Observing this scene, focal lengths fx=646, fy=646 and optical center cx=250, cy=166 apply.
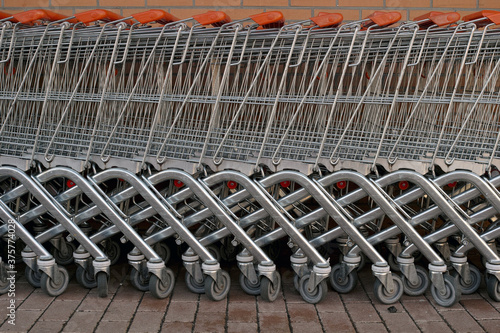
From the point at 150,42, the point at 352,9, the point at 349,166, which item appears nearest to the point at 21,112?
the point at 150,42

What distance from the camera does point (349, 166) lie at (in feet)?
13.0

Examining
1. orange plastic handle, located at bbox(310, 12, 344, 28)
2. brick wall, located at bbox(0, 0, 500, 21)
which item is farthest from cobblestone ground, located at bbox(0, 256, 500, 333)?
brick wall, located at bbox(0, 0, 500, 21)

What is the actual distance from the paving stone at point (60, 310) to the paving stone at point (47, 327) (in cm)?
6

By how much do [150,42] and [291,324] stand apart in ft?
6.47

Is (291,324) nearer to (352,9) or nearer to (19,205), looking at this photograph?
(19,205)

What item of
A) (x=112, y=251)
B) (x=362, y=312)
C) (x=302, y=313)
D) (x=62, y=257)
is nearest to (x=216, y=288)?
(x=302, y=313)

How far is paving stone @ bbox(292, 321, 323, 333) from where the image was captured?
3547 mm

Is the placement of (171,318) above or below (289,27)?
below

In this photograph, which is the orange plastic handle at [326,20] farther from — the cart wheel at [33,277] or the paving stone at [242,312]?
the cart wheel at [33,277]

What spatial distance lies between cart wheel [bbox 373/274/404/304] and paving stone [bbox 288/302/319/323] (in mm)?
405

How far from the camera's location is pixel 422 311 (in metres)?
3.81

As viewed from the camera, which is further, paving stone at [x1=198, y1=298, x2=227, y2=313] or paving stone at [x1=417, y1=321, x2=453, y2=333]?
paving stone at [x1=198, y1=298, x2=227, y2=313]

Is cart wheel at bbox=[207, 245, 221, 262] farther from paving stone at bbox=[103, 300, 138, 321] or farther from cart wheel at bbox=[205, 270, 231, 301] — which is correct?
paving stone at bbox=[103, 300, 138, 321]

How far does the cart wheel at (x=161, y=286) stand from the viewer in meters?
3.94
